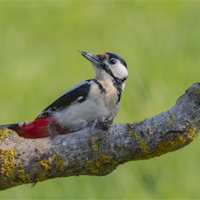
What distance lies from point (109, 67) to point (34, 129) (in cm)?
106

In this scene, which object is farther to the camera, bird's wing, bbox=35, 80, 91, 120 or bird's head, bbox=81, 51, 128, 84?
bird's head, bbox=81, 51, 128, 84

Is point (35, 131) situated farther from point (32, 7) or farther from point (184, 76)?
point (32, 7)

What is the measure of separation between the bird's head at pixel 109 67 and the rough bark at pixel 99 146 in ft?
3.87

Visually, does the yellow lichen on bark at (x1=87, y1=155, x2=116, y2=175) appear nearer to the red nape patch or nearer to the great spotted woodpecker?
the great spotted woodpecker

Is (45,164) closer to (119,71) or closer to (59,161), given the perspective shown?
(59,161)

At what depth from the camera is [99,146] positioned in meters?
3.44

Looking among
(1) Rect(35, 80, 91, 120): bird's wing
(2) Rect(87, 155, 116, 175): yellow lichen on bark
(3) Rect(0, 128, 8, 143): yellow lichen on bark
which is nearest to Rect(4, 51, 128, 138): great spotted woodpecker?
(1) Rect(35, 80, 91, 120): bird's wing

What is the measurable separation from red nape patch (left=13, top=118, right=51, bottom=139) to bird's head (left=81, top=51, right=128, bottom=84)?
0.82m

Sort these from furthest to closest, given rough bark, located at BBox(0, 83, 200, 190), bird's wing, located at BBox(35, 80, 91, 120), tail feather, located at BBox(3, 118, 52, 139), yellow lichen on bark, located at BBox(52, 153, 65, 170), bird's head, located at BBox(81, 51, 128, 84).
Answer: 1. bird's head, located at BBox(81, 51, 128, 84)
2. bird's wing, located at BBox(35, 80, 91, 120)
3. tail feather, located at BBox(3, 118, 52, 139)
4. yellow lichen on bark, located at BBox(52, 153, 65, 170)
5. rough bark, located at BBox(0, 83, 200, 190)

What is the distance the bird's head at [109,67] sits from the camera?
456cm

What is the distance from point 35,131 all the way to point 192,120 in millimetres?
1528

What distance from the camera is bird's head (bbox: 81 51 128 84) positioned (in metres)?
4.56

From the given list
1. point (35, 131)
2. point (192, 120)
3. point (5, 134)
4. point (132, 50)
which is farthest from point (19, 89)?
point (192, 120)

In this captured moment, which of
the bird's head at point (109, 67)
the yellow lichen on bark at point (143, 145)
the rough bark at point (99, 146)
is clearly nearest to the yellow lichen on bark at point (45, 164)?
the rough bark at point (99, 146)
